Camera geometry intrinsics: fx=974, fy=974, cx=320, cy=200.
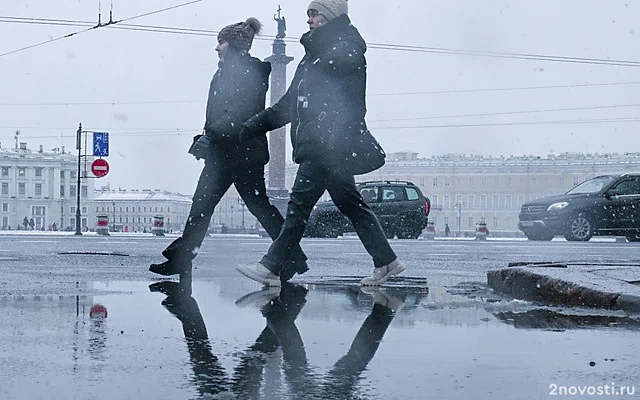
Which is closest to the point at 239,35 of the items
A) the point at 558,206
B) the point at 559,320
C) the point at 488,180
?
the point at 559,320

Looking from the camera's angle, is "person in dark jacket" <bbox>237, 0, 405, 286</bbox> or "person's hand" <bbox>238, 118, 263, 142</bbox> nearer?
"person in dark jacket" <bbox>237, 0, 405, 286</bbox>

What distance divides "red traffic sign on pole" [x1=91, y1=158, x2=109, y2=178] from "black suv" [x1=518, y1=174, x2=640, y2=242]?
18.0m

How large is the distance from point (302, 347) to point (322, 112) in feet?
6.12

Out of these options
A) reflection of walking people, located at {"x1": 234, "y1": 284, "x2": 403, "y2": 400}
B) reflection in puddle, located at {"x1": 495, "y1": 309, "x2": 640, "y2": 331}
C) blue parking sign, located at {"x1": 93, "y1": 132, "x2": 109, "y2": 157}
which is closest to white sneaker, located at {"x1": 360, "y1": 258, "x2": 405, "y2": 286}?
reflection of walking people, located at {"x1": 234, "y1": 284, "x2": 403, "y2": 400}

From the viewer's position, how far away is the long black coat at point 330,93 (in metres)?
4.60

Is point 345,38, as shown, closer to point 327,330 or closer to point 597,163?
point 327,330

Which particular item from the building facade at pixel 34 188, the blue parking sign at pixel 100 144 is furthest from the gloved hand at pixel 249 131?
the building facade at pixel 34 188

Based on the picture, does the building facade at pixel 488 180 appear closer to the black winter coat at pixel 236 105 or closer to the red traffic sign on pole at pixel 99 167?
the red traffic sign on pole at pixel 99 167

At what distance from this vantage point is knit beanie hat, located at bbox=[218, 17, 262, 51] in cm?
547

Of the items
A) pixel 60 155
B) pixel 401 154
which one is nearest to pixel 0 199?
pixel 60 155

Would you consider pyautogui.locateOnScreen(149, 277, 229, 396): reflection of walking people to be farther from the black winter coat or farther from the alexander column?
the alexander column

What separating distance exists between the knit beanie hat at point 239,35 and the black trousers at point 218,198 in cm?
67

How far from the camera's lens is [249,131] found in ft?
16.4

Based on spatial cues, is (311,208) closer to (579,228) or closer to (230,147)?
(230,147)
